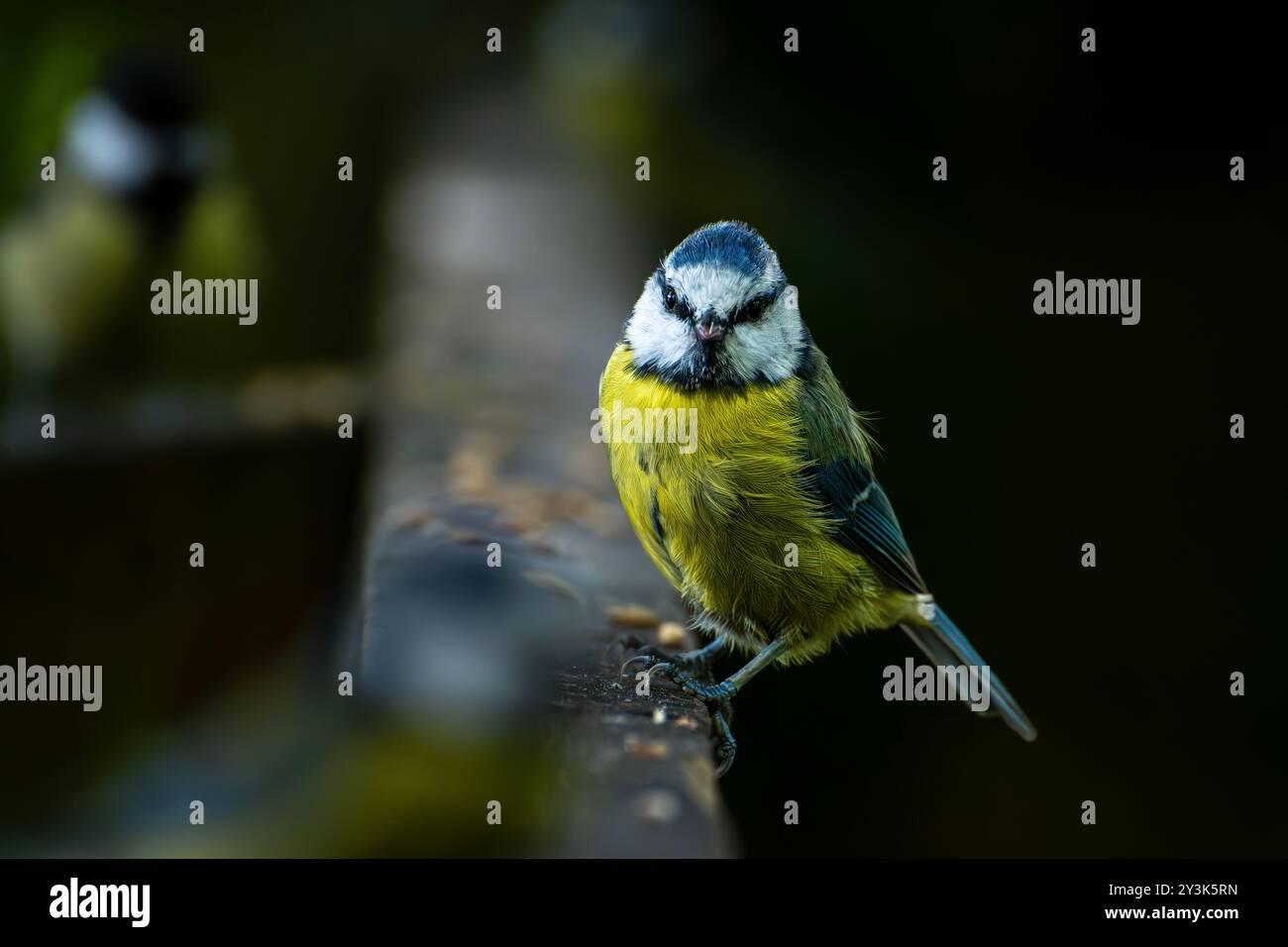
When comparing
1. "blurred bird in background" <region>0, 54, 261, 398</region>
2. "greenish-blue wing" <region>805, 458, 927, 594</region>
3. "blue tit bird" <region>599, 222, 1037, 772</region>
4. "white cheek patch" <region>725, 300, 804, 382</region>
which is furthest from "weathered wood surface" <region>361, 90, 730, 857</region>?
"blurred bird in background" <region>0, 54, 261, 398</region>

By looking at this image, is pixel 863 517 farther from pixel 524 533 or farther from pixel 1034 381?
pixel 1034 381

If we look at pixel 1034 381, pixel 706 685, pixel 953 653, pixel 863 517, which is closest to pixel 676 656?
pixel 706 685

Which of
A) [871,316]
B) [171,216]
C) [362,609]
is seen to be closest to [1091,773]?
[871,316]

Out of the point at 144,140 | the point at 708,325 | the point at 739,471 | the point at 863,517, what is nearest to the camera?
the point at 708,325

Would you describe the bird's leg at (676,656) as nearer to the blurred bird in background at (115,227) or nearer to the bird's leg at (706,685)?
the bird's leg at (706,685)
